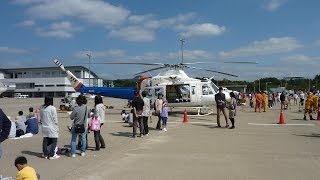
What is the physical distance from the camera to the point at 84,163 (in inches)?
361

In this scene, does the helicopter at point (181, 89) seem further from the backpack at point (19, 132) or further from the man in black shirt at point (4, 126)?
the man in black shirt at point (4, 126)

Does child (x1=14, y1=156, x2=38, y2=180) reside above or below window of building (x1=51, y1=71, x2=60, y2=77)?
below

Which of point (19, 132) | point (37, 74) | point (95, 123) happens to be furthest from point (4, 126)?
point (37, 74)

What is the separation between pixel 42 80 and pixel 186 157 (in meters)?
123

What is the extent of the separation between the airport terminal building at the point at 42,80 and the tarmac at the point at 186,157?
10745 cm

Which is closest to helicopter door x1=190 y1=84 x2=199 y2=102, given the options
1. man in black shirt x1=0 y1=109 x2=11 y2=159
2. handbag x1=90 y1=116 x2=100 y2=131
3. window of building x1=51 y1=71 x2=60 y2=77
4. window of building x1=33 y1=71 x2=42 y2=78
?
handbag x1=90 y1=116 x2=100 y2=131

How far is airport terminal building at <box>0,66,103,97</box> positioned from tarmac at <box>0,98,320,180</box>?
10745 cm

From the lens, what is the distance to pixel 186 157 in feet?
32.6

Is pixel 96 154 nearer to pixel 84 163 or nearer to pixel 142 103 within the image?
pixel 84 163

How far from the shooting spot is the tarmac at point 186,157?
8.01 metres

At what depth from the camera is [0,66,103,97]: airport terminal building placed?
123 meters

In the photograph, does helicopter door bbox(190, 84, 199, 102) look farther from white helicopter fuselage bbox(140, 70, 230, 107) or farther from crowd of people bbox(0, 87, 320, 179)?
crowd of people bbox(0, 87, 320, 179)

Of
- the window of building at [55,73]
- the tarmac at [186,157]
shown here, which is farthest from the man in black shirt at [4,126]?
the window of building at [55,73]

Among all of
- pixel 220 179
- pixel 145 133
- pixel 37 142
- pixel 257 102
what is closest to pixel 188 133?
pixel 145 133
